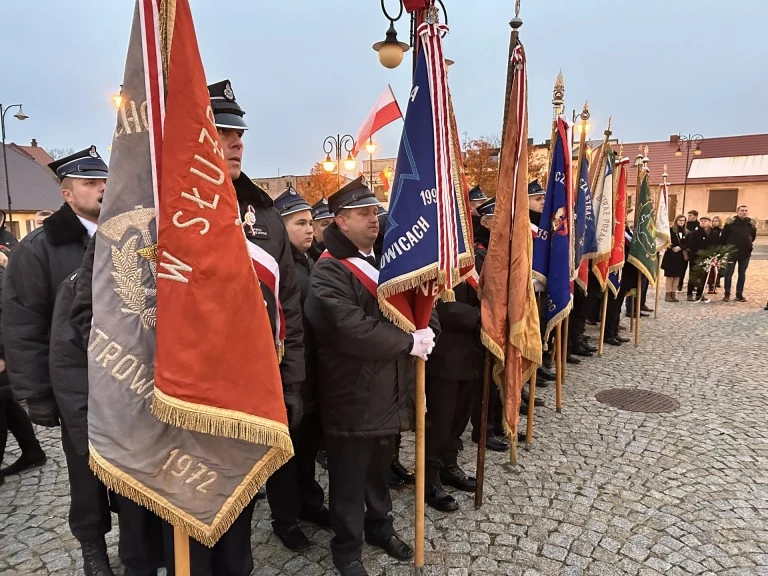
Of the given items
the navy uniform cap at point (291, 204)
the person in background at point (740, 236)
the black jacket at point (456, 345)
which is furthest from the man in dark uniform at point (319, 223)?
the person in background at point (740, 236)

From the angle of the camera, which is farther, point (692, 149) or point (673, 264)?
point (692, 149)

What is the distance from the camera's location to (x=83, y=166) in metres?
2.87

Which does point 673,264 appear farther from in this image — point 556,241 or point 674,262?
point 556,241

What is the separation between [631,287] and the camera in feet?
30.2

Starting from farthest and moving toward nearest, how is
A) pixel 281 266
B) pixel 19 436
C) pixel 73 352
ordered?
pixel 19 436, pixel 281 266, pixel 73 352

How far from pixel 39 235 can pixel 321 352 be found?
Answer: 5.96 ft

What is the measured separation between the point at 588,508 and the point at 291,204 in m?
3.53

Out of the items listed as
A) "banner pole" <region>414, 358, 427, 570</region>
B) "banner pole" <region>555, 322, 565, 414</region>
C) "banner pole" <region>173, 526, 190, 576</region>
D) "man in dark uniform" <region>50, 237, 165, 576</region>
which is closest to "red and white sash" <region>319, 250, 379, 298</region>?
"banner pole" <region>414, 358, 427, 570</region>

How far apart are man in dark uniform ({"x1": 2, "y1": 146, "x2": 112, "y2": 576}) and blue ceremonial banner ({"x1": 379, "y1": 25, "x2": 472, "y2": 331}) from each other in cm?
179

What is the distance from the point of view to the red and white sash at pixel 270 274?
2428 millimetres

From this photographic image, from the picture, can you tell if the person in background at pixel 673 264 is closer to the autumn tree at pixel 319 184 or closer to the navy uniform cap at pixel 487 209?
the navy uniform cap at pixel 487 209

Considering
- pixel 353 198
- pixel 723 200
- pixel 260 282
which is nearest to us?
pixel 260 282

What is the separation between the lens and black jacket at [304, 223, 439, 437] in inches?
110

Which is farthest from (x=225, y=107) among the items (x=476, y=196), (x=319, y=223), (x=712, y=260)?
(x=712, y=260)
